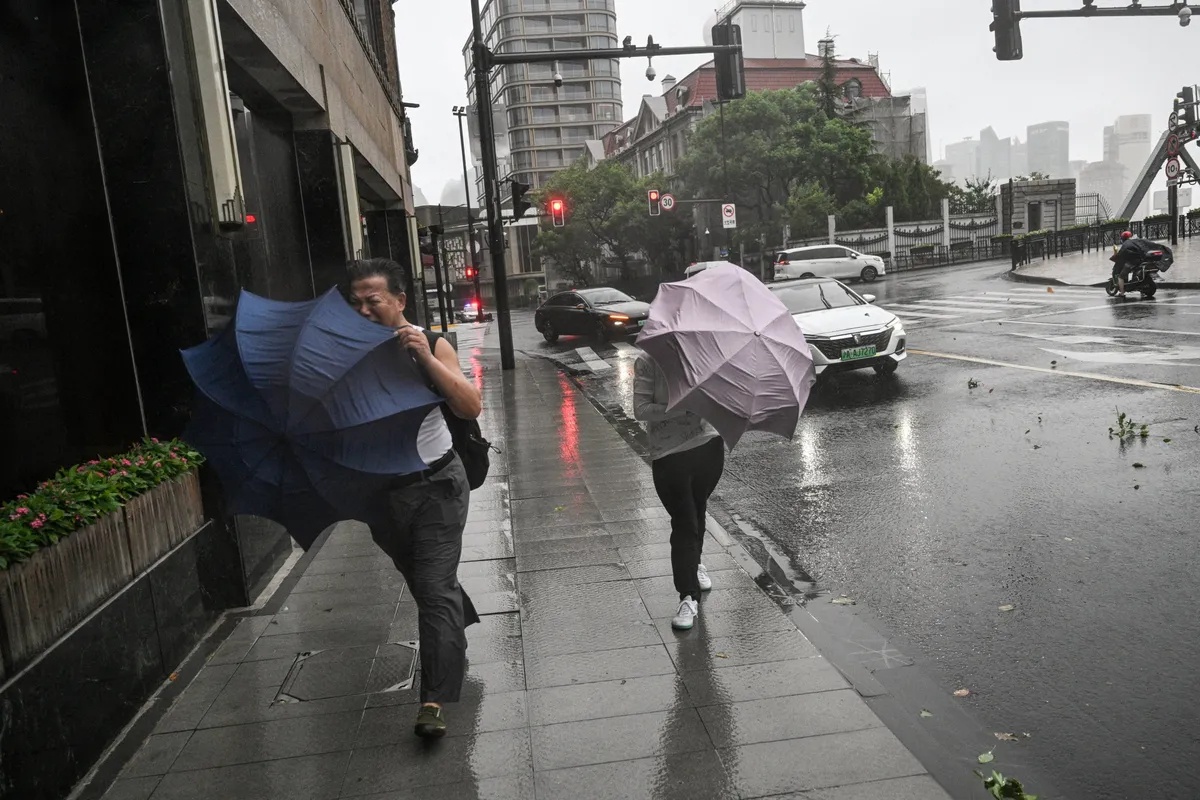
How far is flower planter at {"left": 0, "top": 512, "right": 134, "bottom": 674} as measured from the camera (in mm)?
3254

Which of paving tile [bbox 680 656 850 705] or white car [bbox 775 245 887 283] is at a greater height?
white car [bbox 775 245 887 283]

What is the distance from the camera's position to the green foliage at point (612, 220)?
57.8 meters

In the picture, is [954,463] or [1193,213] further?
[1193,213]

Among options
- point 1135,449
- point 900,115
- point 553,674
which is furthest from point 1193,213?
point 553,674

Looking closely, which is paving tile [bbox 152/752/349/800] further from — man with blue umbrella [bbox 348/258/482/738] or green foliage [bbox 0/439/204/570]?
green foliage [bbox 0/439/204/570]

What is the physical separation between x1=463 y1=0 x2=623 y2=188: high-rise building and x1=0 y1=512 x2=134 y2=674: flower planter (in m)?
109

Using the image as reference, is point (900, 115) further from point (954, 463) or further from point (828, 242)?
point (954, 463)

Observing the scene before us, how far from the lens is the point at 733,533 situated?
709 centimetres

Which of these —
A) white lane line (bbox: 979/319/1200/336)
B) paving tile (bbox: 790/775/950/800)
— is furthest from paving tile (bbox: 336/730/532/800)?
white lane line (bbox: 979/319/1200/336)

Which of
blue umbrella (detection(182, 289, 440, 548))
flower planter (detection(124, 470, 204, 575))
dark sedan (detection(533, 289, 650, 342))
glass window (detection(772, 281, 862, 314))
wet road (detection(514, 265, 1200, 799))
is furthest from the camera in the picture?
dark sedan (detection(533, 289, 650, 342))

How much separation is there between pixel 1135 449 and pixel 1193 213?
43605mm

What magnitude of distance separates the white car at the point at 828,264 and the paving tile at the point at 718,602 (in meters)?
34.0

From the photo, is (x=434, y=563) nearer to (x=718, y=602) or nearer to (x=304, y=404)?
(x=304, y=404)

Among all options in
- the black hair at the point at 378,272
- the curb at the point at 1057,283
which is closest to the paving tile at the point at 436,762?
the black hair at the point at 378,272
